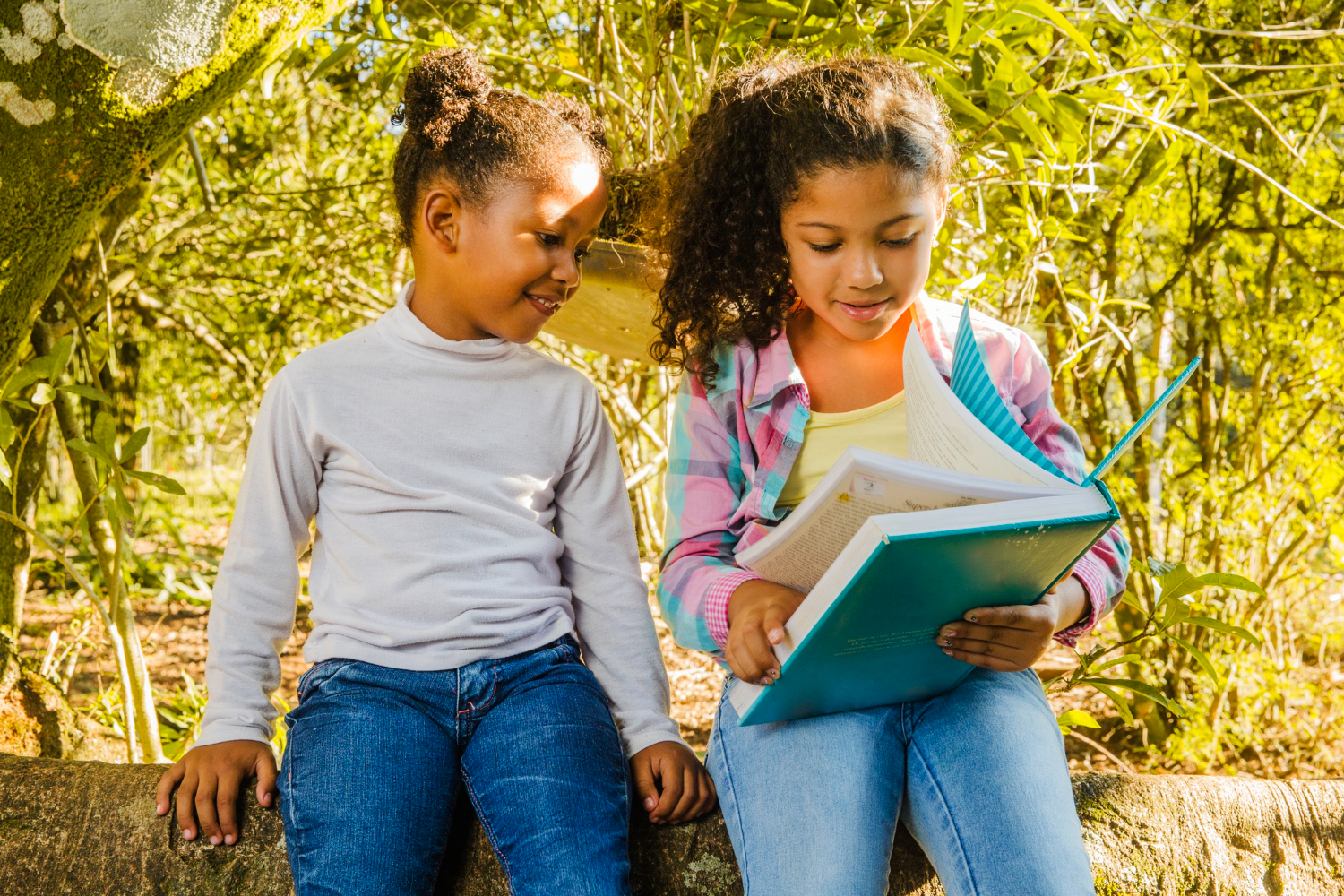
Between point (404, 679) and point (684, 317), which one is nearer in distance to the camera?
point (404, 679)

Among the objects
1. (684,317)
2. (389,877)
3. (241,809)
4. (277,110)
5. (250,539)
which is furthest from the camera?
(277,110)

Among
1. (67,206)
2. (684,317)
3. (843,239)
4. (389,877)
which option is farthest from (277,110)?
(389,877)

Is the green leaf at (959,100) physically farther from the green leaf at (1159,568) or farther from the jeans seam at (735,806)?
the jeans seam at (735,806)

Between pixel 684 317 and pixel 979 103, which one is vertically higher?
pixel 979 103

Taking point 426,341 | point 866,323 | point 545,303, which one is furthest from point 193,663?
point 866,323

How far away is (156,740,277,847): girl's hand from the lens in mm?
1128

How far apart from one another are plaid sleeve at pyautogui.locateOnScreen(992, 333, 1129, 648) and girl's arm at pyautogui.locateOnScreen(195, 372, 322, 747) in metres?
0.96

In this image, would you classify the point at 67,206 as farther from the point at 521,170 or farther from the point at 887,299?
the point at 887,299

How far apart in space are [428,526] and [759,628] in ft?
1.56

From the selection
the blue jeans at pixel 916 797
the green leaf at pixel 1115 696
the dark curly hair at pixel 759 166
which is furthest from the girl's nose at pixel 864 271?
the green leaf at pixel 1115 696

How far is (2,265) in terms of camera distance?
128cm

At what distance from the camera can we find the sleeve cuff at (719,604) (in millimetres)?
1188

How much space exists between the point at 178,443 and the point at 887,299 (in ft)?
17.0

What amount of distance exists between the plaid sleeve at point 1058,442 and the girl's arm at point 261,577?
961mm
